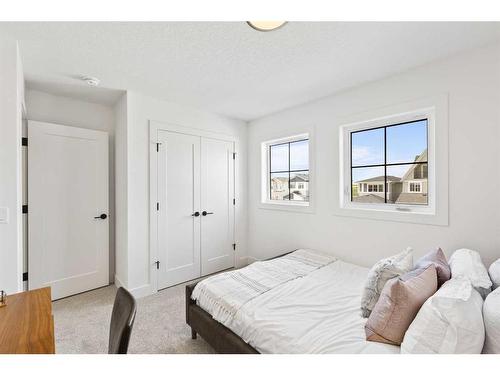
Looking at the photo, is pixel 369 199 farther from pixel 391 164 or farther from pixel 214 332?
pixel 214 332

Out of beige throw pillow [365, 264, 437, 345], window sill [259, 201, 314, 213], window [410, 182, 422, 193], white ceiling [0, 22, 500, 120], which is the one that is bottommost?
beige throw pillow [365, 264, 437, 345]

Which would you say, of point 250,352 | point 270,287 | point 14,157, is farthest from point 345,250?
point 14,157

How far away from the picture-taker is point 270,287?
6.12 feet

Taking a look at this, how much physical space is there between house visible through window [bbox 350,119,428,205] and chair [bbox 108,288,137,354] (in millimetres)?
2422

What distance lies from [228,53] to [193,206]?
77.7 inches

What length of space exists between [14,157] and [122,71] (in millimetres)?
1098

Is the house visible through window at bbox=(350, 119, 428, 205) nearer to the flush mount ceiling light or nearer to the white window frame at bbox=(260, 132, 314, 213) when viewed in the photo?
the white window frame at bbox=(260, 132, 314, 213)

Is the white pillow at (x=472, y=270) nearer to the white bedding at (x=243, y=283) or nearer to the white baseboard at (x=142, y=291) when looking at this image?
the white bedding at (x=243, y=283)

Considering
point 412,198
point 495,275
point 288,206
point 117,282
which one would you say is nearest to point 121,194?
point 117,282

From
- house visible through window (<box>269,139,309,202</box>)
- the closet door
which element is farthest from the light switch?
house visible through window (<box>269,139,309,202</box>)

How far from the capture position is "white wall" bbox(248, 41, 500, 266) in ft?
5.74

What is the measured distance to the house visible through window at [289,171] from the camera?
317 centimetres

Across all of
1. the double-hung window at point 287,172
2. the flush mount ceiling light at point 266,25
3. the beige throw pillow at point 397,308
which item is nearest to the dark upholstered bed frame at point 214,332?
the beige throw pillow at point 397,308

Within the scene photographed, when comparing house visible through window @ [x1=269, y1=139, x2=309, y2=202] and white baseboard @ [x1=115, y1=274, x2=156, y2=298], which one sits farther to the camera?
house visible through window @ [x1=269, y1=139, x2=309, y2=202]
